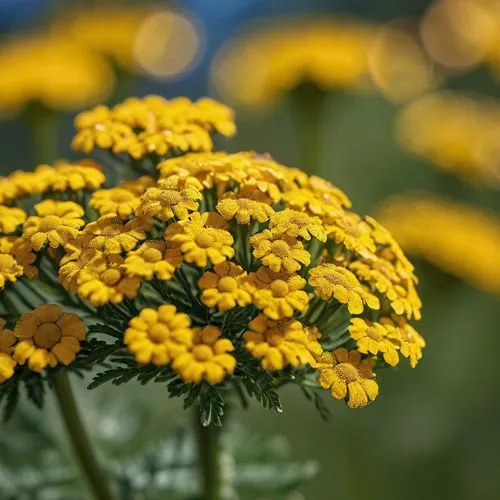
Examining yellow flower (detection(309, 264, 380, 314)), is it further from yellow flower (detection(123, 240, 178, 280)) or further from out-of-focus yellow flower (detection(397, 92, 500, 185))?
out-of-focus yellow flower (detection(397, 92, 500, 185))

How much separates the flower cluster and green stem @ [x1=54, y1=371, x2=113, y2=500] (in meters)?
0.20

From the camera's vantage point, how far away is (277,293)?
1545 millimetres

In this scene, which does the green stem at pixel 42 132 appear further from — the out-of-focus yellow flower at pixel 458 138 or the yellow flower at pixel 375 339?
the yellow flower at pixel 375 339

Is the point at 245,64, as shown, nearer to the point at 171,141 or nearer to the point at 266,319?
the point at 171,141

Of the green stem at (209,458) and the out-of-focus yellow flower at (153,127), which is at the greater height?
the out-of-focus yellow flower at (153,127)

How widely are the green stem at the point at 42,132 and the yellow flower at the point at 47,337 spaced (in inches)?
67.5

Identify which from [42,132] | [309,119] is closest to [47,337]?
[42,132]

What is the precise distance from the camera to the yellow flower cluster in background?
3168 millimetres

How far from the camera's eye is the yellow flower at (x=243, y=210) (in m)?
1.65

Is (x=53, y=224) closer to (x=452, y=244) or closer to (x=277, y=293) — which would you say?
(x=277, y=293)

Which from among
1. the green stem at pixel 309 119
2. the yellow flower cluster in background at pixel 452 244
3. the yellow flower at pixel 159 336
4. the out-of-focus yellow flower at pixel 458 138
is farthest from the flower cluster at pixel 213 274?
the out-of-focus yellow flower at pixel 458 138

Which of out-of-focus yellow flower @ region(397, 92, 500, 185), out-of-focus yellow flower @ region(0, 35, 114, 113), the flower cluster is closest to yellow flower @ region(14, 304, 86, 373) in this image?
the flower cluster

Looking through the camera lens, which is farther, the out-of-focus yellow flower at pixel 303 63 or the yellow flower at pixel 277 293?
the out-of-focus yellow flower at pixel 303 63

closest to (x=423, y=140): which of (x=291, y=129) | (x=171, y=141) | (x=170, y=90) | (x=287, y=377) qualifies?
(x=171, y=141)
